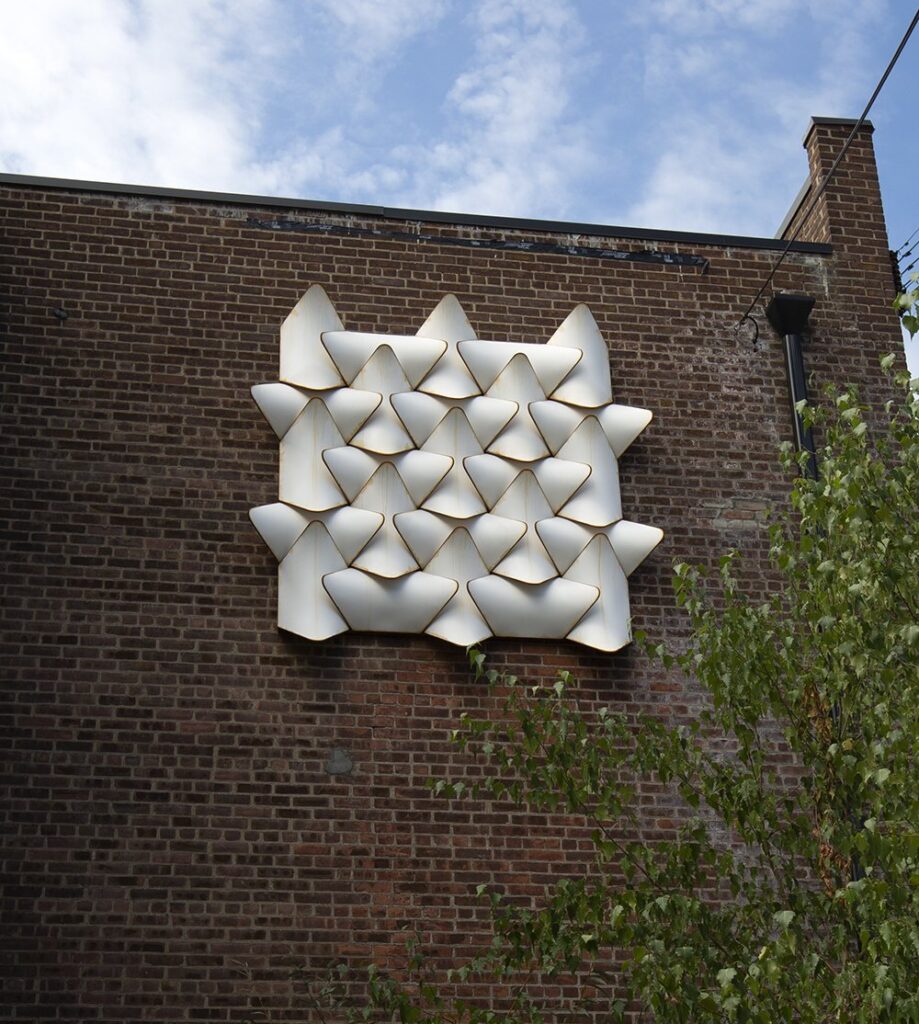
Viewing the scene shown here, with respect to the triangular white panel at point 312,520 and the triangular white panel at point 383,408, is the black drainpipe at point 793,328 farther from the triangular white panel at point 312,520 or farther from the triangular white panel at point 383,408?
the triangular white panel at point 312,520

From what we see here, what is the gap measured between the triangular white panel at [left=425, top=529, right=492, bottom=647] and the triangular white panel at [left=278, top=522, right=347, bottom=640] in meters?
0.62

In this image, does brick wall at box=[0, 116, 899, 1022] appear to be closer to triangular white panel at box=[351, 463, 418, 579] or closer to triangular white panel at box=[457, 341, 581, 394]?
triangular white panel at box=[457, 341, 581, 394]

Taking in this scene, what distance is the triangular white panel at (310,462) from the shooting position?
10992 mm

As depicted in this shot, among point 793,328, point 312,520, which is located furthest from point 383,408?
point 793,328

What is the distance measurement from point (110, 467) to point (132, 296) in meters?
1.29

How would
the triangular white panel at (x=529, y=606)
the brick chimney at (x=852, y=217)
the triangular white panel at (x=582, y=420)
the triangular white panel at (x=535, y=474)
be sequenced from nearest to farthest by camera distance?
the triangular white panel at (x=529, y=606) < the triangular white panel at (x=535, y=474) < the triangular white panel at (x=582, y=420) < the brick chimney at (x=852, y=217)

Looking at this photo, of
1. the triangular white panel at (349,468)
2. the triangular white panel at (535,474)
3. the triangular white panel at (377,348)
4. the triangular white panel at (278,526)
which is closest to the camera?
the triangular white panel at (278,526)

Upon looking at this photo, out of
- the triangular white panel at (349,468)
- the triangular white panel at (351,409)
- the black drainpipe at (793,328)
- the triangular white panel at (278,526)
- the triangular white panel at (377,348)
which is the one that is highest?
the black drainpipe at (793,328)

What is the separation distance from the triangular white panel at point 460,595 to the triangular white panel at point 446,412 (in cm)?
73

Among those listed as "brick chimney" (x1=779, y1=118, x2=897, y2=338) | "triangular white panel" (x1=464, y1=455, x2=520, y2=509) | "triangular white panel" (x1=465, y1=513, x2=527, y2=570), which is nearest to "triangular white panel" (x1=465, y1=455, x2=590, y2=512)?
"triangular white panel" (x1=464, y1=455, x2=520, y2=509)

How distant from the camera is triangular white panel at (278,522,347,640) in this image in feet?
35.1

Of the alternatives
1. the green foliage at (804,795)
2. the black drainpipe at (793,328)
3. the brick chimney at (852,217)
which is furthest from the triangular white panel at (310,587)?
the brick chimney at (852,217)

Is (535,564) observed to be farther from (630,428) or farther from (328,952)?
(328,952)

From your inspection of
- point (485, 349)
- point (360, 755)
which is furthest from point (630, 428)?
point (360, 755)
